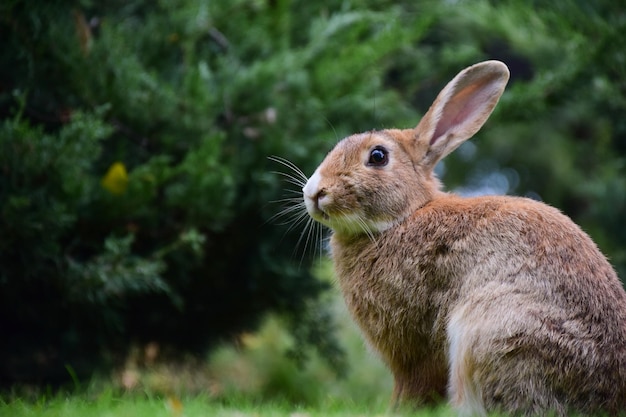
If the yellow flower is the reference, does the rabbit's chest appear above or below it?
below

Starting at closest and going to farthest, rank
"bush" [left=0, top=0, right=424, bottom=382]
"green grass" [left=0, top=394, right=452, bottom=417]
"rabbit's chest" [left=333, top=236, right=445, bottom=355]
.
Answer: "green grass" [left=0, top=394, right=452, bottom=417], "rabbit's chest" [left=333, top=236, right=445, bottom=355], "bush" [left=0, top=0, right=424, bottom=382]

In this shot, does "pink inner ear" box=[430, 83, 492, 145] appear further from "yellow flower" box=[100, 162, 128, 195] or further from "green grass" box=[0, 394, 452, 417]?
"yellow flower" box=[100, 162, 128, 195]

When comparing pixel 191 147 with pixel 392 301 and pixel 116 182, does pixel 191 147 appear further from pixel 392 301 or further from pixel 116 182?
pixel 392 301

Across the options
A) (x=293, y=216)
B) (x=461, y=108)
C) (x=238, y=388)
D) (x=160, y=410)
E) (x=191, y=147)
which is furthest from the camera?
(x=238, y=388)

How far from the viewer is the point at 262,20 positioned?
5.45 meters

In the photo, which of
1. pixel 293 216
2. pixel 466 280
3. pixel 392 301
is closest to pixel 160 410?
pixel 392 301

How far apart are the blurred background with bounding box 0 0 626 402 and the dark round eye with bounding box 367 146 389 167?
0.98 metres

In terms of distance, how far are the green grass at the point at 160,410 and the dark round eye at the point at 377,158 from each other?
1.17 metres

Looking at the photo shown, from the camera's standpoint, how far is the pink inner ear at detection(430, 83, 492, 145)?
3984 millimetres

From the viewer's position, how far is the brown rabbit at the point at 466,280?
317 centimetres

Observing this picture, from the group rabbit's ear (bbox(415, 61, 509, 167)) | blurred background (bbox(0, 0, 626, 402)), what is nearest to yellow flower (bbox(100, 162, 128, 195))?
blurred background (bbox(0, 0, 626, 402))

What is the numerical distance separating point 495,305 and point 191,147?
7.54ft

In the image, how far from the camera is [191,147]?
15.8 ft

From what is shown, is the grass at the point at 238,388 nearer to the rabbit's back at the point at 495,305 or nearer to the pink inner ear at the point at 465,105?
the rabbit's back at the point at 495,305
